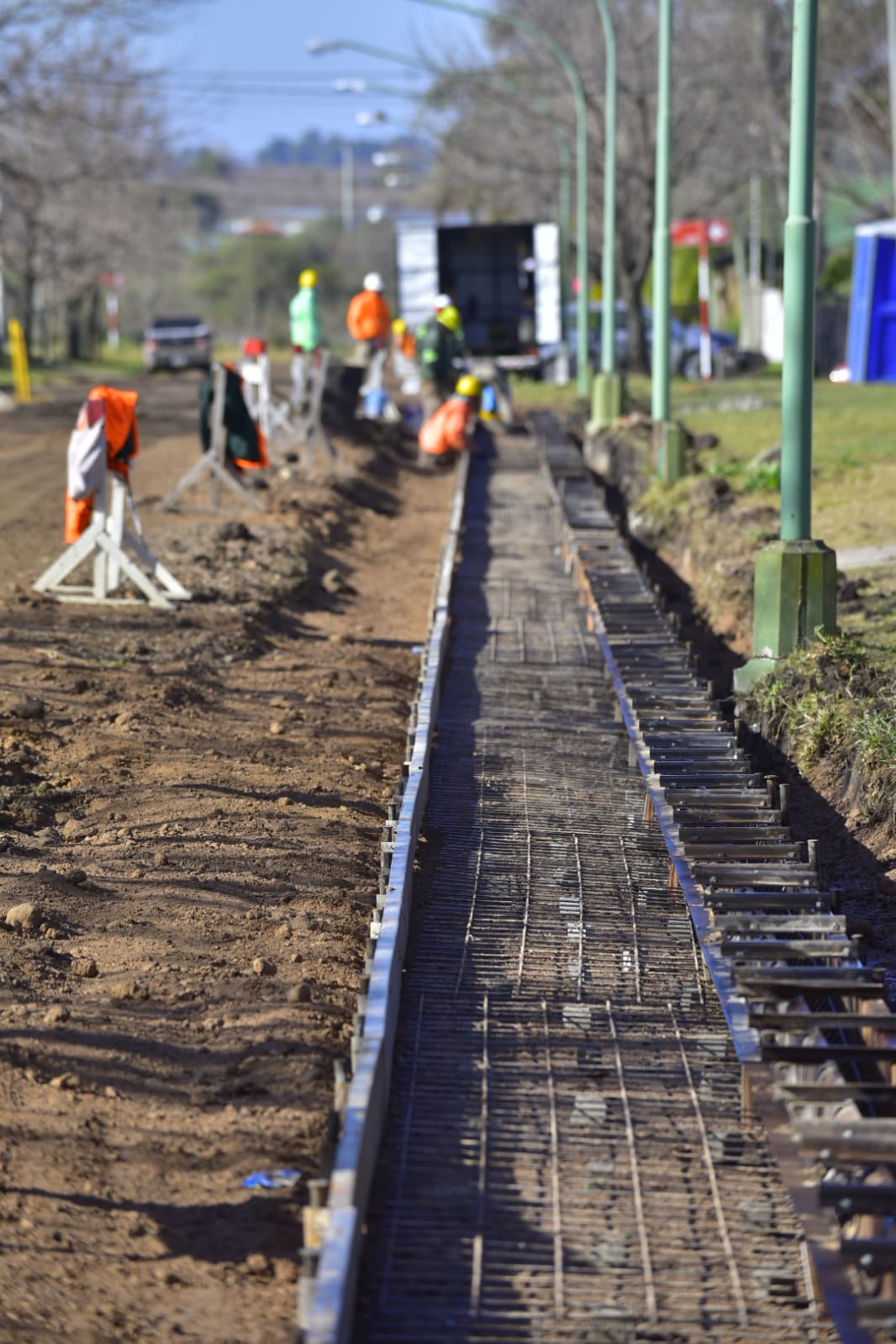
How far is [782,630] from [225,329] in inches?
2938

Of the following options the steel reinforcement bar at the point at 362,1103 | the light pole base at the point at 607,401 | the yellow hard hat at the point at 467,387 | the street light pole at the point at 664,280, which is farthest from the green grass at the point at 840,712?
the light pole base at the point at 607,401

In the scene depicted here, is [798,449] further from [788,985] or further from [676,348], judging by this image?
[676,348]

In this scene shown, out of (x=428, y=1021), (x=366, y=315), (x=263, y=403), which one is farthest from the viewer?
(x=366, y=315)

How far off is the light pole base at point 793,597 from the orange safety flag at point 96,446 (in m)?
4.66

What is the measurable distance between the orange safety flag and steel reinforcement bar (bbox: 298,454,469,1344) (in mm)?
4688

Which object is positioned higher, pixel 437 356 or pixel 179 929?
pixel 437 356

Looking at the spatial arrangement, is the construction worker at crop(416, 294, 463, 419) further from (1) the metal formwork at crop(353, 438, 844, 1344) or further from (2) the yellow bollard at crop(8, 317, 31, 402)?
(1) the metal formwork at crop(353, 438, 844, 1344)

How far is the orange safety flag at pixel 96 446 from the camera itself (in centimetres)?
1216

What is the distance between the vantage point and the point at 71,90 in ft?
137

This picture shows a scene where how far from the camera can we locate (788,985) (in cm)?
592

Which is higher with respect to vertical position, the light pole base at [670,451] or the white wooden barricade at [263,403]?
the white wooden barricade at [263,403]

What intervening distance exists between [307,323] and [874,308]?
10.9 m

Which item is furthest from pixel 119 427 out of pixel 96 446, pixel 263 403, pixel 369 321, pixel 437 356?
pixel 369 321

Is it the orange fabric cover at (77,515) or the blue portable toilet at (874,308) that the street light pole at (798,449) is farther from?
the blue portable toilet at (874,308)
